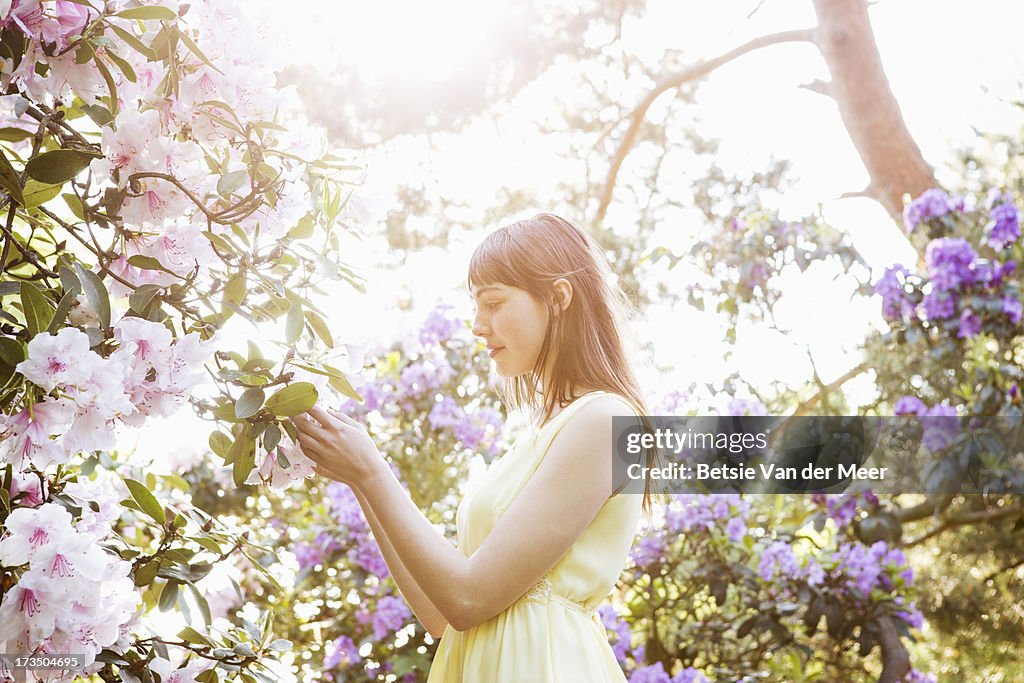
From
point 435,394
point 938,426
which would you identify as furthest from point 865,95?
point 435,394

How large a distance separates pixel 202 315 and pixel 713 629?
2385 mm

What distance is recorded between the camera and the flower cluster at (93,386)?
0.88 metres

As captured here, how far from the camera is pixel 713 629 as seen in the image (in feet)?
10.0

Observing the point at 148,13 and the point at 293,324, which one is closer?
the point at 148,13

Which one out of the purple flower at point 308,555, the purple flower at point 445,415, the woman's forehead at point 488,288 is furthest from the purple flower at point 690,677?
the woman's forehead at point 488,288

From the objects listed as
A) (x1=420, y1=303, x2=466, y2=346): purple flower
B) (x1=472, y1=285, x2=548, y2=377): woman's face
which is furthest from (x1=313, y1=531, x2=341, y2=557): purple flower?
(x1=472, y1=285, x2=548, y2=377): woman's face

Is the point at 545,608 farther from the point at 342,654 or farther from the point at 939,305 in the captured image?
the point at 939,305

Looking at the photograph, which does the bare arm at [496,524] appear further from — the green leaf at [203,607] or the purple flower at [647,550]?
the purple flower at [647,550]

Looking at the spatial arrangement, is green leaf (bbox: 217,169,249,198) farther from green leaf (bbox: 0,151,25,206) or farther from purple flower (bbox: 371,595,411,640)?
purple flower (bbox: 371,595,411,640)

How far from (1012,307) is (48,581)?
3.19 meters

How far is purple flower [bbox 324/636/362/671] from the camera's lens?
8.88 ft

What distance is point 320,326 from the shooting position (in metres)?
1.21

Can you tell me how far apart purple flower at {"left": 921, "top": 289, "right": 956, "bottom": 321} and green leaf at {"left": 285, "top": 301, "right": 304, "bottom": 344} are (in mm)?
2768

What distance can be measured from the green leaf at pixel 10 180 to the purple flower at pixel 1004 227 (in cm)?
327
